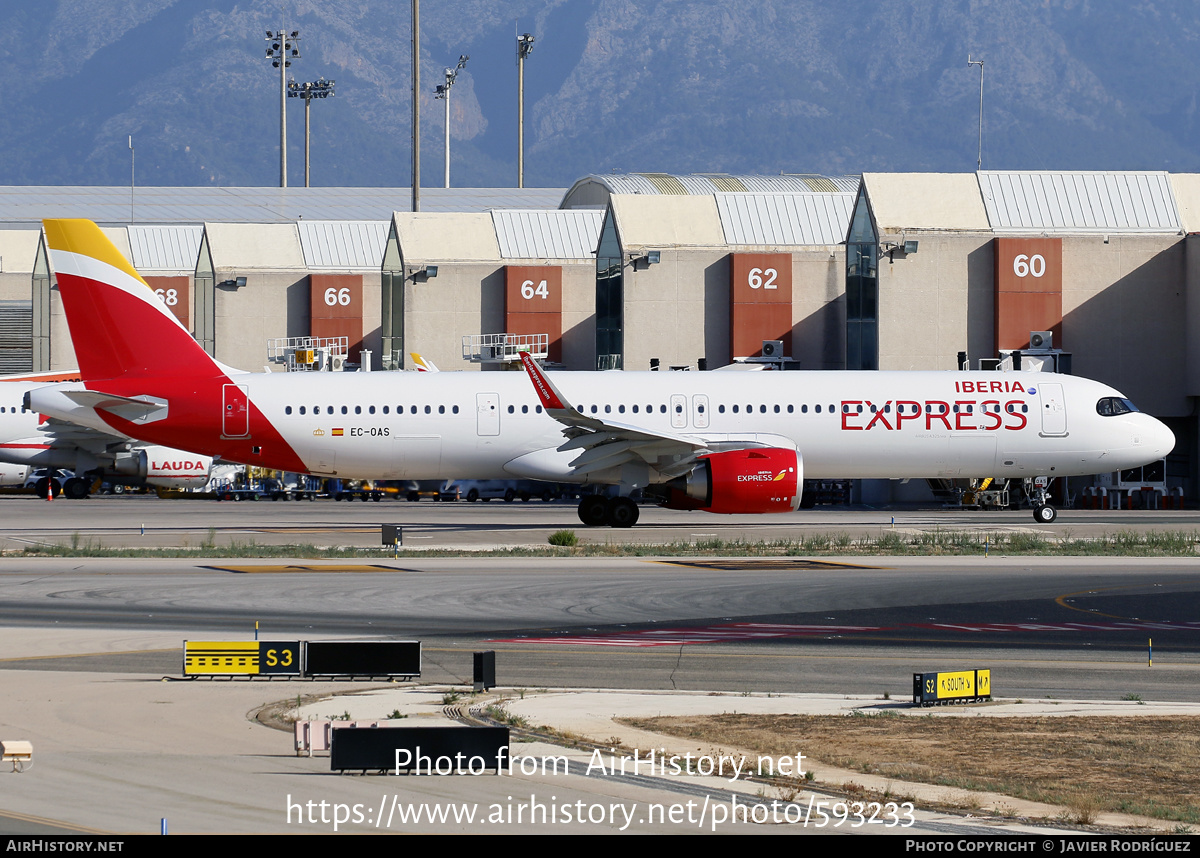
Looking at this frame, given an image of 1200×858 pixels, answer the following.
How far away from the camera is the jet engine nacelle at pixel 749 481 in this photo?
40094 millimetres

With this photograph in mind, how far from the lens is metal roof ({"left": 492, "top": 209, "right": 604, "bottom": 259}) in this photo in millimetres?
85625

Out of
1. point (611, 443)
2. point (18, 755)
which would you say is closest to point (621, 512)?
point (611, 443)

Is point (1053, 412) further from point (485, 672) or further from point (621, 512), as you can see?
point (485, 672)

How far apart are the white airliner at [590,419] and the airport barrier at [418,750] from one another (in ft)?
87.4

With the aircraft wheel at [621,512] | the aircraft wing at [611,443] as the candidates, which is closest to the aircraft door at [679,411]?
the aircraft wing at [611,443]

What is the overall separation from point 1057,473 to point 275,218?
10139cm

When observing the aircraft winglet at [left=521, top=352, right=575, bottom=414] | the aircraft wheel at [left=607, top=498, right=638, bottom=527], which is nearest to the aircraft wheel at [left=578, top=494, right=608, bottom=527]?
the aircraft wheel at [left=607, top=498, right=638, bottom=527]

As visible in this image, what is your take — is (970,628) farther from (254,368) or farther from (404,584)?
(254,368)

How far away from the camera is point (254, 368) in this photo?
92688 mm

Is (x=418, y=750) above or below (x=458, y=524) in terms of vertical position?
below

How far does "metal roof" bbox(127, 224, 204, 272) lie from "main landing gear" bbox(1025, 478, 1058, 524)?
7257 centimetres

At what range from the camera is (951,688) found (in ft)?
57.2

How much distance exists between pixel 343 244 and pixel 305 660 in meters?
80.4

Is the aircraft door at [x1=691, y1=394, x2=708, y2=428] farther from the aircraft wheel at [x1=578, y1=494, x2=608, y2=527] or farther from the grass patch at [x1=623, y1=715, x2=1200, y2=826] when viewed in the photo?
the grass patch at [x1=623, y1=715, x2=1200, y2=826]
